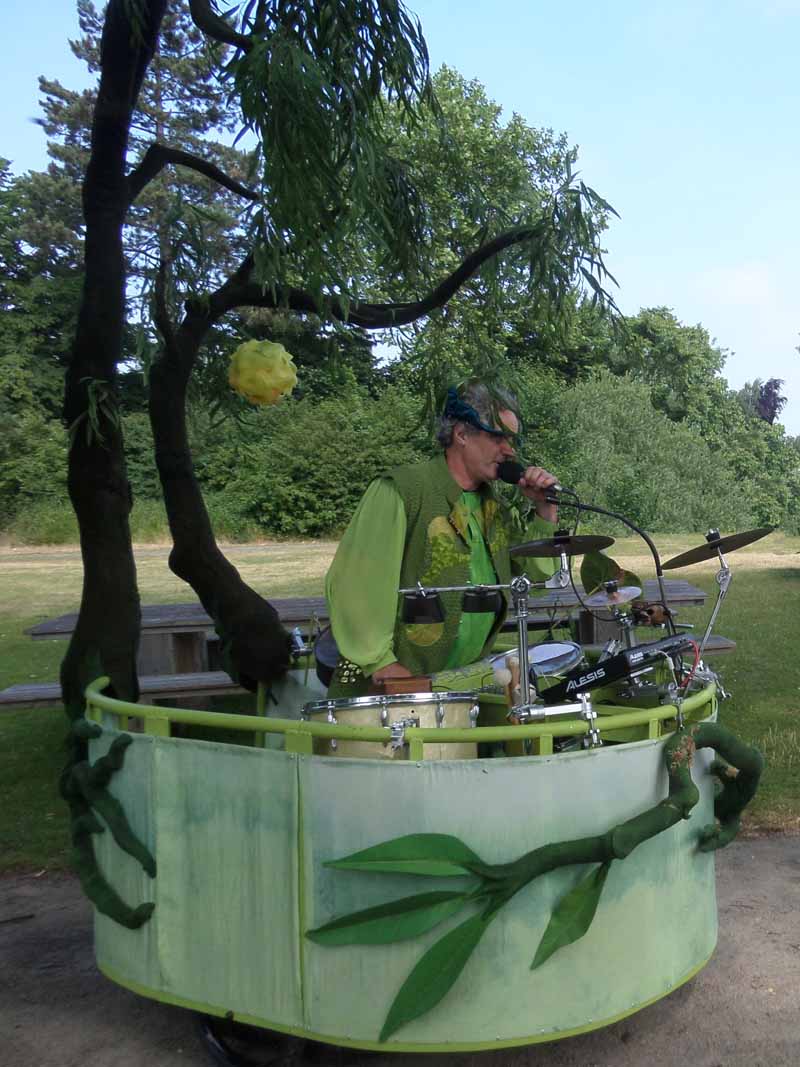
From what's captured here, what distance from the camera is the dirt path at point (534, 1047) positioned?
323 centimetres

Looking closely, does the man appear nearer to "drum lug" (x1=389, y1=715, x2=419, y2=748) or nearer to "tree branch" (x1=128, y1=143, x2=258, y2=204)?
"drum lug" (x1=389, y1=715, x2=419, y2=748)

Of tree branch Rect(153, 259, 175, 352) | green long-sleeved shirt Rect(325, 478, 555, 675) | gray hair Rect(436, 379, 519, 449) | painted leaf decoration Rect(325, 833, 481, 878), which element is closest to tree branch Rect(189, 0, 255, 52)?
tree branch Rect(153, 259, 175, 352)

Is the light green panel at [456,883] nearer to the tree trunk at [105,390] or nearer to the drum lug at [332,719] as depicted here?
A: the drum lug at [332,719]

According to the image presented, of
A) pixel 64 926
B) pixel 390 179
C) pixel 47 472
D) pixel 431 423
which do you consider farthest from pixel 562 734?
pixel 47 472

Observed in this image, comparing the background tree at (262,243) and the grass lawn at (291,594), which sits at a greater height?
the background tree at (262,243)

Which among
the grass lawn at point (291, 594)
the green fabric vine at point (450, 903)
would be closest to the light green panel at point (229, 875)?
the green fabric vine at point (450, 903)

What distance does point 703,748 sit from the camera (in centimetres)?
318

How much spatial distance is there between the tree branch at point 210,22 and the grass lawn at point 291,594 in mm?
3677

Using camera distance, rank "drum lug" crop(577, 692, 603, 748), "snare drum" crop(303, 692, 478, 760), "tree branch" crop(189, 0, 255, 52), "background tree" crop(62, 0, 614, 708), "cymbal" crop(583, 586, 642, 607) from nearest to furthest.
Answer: "drum lug" crop(577, 692, 603, 748), "snare drum" crop(303, 692, 478, 760), "cymbal" crop(583, 586, 642, 607), "background tree" crop(62, 0, 614, 708), "tree branch" crop(189, 0, 255, 52)

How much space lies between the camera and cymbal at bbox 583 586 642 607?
3.65 metres

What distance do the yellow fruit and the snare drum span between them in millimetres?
2618

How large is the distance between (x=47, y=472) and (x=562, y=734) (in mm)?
28316

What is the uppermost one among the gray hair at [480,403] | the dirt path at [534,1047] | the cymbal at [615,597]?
the gray hair at [480,403]

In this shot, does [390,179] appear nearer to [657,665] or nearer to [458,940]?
[657,665]
